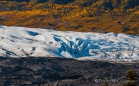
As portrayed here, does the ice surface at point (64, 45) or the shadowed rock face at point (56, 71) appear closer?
the shadowed rock face at point (56, 71)

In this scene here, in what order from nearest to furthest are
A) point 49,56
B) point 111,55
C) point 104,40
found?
point 49,56
point 111,55
point 104,40

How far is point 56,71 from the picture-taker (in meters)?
118

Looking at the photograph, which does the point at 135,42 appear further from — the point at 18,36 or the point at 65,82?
the point at 65,82

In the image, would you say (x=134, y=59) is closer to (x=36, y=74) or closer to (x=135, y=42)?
(x=135, y=42)

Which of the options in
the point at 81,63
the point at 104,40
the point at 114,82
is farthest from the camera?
the point at 104,40

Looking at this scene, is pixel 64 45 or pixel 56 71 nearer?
pixel 56 71

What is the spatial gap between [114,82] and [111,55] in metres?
48.5

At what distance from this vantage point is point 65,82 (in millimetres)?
102938

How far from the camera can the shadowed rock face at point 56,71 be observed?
103500 mm

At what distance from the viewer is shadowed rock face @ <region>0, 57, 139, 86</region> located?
10350 centimetres

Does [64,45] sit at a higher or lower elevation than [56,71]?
lower

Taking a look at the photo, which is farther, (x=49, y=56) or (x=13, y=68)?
(x=49, y=56)

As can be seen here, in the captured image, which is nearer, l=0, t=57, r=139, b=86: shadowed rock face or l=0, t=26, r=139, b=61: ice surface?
l=0, t=57, r=139, b=86: shadowed rock face

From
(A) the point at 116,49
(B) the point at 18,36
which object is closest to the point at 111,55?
(A) the point at 116,49
